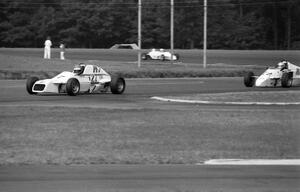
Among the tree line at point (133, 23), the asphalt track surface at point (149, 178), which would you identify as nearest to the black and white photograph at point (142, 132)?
the asphalt track surface at point (149, 178)

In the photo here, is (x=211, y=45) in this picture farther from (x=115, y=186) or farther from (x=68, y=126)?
(x=115, y=186)

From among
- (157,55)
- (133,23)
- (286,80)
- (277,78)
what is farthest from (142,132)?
(133,23)

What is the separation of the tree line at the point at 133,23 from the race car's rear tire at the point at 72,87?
56.1 m

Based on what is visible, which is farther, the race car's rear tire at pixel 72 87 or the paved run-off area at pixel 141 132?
the race car's rear tire at pixel 72 87

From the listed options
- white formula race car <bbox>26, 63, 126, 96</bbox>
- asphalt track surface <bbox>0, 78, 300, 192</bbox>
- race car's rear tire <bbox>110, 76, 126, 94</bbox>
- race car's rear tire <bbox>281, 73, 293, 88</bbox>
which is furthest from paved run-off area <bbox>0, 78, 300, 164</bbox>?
race car's rear tire <bbox>281, 73, 293, 88</bbox>

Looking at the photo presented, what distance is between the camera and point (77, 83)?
25.7 meters

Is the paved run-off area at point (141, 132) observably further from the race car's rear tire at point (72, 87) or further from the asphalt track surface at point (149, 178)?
the race car's rear tire at point (72, 87)

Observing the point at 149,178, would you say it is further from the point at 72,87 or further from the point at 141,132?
the point at 72,87

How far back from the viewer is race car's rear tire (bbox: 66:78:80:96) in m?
25.3

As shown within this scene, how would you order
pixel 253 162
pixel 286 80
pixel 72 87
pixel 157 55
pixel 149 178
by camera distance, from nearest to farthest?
1. pixel 149 178
2. pixel 253 162
3. pixel 72 87
4. pixel 286 80
5. pixel 157 55

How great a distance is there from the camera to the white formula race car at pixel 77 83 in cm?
2569

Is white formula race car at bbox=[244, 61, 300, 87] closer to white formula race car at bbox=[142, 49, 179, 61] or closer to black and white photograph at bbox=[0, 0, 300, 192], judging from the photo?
black and white photograph at bbox=[0, 0, 300, 192]

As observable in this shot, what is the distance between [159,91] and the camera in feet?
94.9

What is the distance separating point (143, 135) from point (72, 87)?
37.7 feet
